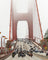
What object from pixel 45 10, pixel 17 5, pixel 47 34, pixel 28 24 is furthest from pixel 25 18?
pixel 47 34

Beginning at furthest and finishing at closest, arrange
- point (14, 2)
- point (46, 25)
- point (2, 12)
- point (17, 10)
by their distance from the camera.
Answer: point (17, 10) → point (14, 2) → point (2, 12) → point (46, 25)

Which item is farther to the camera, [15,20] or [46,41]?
[15,20]

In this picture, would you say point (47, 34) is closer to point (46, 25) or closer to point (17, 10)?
point (46, 25)

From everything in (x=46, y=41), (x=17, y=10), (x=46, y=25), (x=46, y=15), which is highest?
(x=17, y=10)

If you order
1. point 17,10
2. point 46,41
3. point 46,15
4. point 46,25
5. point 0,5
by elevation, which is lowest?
point 46,41

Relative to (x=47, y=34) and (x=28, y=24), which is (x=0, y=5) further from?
(x=28, y=24)

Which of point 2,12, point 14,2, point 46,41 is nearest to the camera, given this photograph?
point 46,41

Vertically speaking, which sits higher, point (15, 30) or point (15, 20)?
point (15, 20)

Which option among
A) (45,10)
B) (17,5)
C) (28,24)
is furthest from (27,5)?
(45,10)

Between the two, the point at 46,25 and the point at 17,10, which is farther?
the point at 17,10
